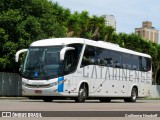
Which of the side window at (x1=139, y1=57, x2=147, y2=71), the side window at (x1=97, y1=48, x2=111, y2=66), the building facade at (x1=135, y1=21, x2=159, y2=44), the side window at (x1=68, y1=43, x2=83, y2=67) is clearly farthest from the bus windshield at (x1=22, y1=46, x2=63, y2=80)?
the building facade at (x1=135, y1=21, x2=159, y2=44)

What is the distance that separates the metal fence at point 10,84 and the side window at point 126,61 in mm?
13337

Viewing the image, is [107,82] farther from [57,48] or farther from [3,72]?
[3,72]

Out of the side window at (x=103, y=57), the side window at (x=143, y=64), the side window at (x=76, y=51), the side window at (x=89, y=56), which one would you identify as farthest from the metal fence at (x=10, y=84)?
the side window at (x=76, y=51)

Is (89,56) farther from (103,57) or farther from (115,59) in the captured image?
(115,59)

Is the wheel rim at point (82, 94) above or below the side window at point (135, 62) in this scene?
below

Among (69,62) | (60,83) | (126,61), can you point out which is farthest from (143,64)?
(60,83)

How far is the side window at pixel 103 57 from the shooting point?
27328 millimetres

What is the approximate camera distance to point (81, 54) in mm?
25234

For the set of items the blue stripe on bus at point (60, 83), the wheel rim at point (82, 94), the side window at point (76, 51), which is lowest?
the wheel rim at point (82, 94)

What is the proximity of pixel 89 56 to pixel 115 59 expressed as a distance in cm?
355

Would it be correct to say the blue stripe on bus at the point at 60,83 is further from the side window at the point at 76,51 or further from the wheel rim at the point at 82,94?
the wheel rim at the point at 82,94

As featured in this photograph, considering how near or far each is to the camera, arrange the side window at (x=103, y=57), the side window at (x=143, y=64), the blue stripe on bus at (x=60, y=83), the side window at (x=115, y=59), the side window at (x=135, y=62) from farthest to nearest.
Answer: the side window at (x=143, y=64), the side window at (x=135, y=62), the side window at (x=115, y=59), the side window at (x=103, y=57), the blue stripe on bus at (x=60, y=83)

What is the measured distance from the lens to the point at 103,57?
2773cm

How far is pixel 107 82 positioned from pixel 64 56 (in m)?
5.27
